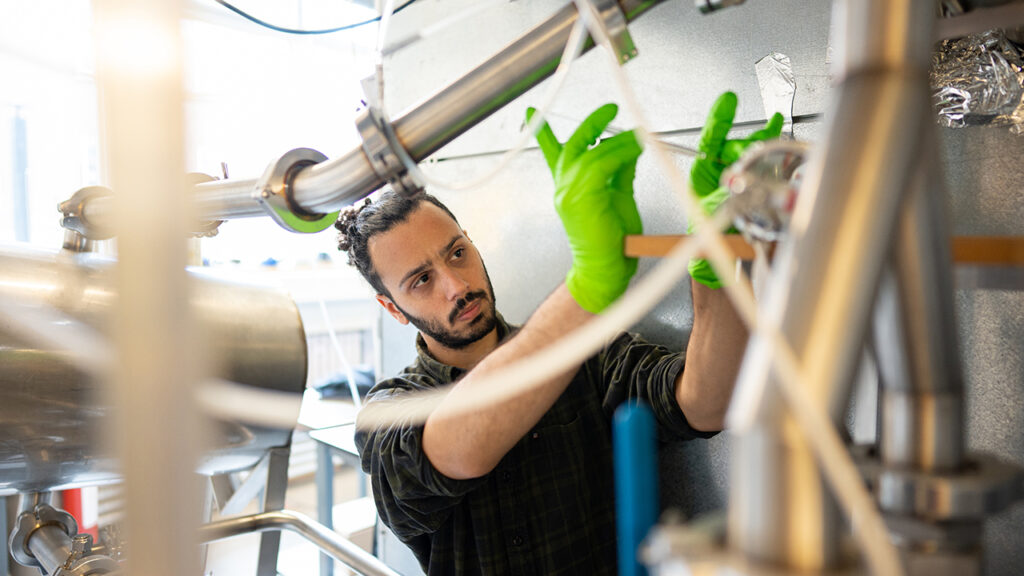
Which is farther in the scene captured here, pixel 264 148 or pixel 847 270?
pixel 264 148

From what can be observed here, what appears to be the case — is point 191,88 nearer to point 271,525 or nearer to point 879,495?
point 879,495

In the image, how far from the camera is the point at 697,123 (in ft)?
3.02

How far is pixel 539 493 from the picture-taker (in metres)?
1.10

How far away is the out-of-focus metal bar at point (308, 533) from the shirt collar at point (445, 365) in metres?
0.37

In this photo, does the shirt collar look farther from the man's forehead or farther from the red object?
the red object

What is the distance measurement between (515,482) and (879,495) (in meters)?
0.89

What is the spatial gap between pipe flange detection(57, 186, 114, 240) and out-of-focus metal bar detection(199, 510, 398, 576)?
0.36 meters

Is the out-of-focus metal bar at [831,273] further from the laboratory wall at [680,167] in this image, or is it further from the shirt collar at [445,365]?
the shirt collar at [445,365]

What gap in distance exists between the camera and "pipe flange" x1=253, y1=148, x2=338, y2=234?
1.46 feet

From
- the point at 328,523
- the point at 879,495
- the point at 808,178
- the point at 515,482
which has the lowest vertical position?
the point at 328,523

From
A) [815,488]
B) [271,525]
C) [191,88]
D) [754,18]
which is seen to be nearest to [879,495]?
[815,488]

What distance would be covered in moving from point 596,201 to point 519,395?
35cm

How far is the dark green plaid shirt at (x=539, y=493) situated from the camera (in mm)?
1013

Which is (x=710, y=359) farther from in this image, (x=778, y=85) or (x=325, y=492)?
(x=325, y=492)
